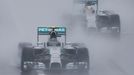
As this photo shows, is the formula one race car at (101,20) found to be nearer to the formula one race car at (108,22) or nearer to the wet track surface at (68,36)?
the formula one race car at (108,22)

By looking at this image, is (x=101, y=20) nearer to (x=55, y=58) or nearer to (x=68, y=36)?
(x=68, y=36)

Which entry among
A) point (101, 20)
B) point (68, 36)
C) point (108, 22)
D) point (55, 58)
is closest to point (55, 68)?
point (55, 58)

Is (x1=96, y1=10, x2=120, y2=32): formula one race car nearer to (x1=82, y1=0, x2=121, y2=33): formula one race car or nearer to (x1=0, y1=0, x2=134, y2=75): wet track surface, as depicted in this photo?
(x1=82, y1=0, x2=121, y2=33): formula one race car

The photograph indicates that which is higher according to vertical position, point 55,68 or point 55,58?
point 55,58

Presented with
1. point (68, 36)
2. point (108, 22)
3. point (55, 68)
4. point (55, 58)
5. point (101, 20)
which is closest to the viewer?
point (55, 68)

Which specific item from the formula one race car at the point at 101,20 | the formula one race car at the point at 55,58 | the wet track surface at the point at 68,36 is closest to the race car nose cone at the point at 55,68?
the formula one race car at the point at 55,58

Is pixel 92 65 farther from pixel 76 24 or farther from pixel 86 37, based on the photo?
pixel 76 24

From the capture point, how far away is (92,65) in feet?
87.6

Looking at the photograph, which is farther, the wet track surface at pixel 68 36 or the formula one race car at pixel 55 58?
the wet track surface at pixel 68 36

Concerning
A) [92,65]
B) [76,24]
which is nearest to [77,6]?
[76,24]

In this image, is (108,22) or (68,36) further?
(108,22)

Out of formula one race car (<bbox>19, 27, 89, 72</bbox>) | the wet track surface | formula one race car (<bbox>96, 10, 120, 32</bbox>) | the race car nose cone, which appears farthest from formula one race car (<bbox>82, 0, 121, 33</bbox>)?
the race car nose cone

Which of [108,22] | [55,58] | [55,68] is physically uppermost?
[108,22]

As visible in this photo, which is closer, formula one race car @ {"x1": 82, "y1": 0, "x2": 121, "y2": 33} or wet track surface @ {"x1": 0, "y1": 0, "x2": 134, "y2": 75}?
wet track surface @ {"x1": 0, "y1": 0, "x2": 134, "y2": 75}
